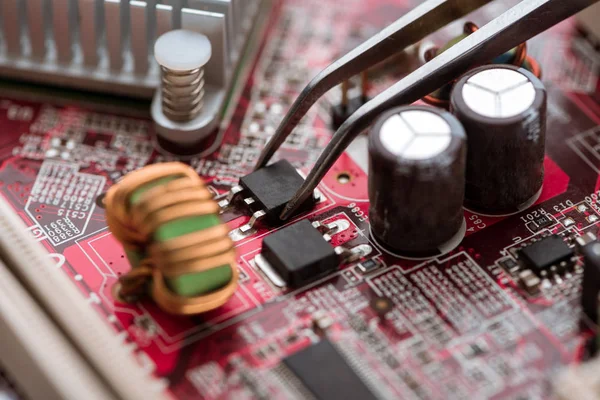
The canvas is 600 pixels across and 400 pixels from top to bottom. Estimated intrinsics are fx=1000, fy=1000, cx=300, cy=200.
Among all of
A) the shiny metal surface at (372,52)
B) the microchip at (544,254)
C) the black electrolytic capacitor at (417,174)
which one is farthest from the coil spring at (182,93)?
the microchip at (544,254)

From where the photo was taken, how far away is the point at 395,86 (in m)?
3.65

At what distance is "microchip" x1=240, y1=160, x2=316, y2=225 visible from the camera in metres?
3.80

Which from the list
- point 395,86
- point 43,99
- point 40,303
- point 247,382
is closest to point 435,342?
point 247,382

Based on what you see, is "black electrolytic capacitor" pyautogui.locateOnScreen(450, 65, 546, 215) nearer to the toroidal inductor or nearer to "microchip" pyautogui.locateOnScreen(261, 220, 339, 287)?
"microchip" pyautogui.locateOnScreen(261, 220, 339, 287)

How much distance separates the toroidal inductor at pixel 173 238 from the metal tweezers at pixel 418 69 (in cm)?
52

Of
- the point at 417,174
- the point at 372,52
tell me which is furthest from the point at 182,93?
the point at 417,174

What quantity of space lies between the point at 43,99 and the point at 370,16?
64.5 inches

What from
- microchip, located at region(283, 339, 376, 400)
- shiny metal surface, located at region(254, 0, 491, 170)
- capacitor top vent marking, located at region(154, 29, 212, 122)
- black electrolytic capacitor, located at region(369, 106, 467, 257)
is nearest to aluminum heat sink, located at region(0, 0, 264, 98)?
capacitor top vent marking, located at region(154, 29, 212, 122)

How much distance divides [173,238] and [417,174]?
2.72 ft

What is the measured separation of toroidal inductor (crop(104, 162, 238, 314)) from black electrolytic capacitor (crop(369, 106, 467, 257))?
1.85ft

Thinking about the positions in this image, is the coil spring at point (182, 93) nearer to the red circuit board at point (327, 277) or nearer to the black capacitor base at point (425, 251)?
the red circuit board at point (327, 277)

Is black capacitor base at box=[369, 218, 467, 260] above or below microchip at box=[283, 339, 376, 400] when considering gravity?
above

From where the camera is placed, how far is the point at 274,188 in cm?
386

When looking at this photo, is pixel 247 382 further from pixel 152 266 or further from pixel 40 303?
pixel 40 303
